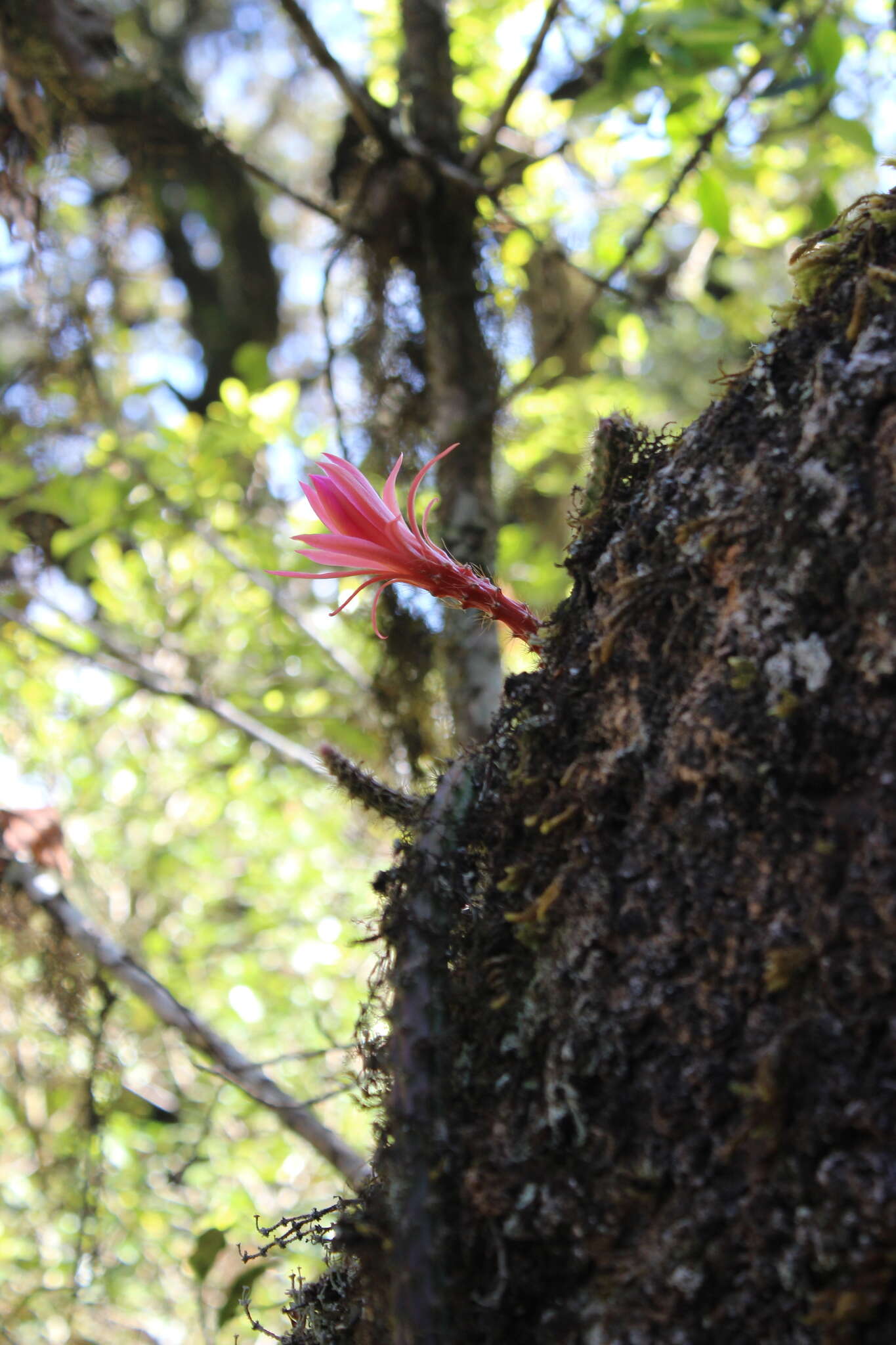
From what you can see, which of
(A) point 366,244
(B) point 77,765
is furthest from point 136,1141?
(A) point 366,244

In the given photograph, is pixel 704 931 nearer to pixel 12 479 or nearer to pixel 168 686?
pixel 168 686

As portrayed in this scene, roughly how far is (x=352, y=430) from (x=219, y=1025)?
2748 millimetres

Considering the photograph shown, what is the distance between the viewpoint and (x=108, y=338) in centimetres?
291

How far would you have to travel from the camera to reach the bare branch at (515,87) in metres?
1.66

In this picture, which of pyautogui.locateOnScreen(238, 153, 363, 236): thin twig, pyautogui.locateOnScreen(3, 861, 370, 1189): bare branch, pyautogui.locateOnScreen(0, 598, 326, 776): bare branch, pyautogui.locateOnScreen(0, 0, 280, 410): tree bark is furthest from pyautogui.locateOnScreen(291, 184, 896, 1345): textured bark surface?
pyautogui.locateOnScreen(0, 0, 280, 410): tree bark

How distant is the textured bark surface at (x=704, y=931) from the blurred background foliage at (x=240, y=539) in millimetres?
420

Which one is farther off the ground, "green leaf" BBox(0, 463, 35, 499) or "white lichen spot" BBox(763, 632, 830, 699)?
"green leaf" BBox(0, 463, 35, 499)

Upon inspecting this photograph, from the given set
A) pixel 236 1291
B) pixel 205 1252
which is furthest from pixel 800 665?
pixel 205 1252

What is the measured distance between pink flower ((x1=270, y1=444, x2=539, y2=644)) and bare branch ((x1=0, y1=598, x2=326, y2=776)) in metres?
1.06

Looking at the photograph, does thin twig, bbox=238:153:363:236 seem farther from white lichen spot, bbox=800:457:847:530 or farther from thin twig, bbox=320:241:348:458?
white lichen spot, bbox=800:457:847:530

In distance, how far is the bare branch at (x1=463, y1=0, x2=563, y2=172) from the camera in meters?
1.66

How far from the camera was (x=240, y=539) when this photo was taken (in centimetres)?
253

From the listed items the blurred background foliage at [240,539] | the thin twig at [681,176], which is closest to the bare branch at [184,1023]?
the blurred background foliage at [240,539]

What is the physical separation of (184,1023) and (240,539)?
1280 millimetres
